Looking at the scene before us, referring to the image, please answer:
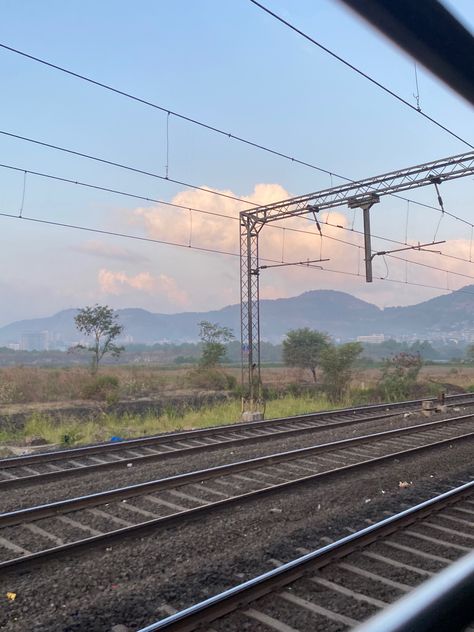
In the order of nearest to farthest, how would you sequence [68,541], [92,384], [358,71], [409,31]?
[409,31] → [68,541] → [358,71] → [92,384]

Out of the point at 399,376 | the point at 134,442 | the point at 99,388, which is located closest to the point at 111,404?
the point at 99,388

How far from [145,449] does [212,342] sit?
74.5 feet

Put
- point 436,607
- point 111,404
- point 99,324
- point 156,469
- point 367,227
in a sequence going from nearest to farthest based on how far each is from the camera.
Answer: point 436,607 < point 156,469 < point 367,227 < point 111,404 < point 99,324

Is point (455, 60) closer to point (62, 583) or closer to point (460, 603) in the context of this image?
point (460, 603)

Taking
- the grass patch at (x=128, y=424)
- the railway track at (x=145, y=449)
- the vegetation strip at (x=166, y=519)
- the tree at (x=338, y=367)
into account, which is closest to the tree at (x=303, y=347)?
the tree at (x=338, y=367)

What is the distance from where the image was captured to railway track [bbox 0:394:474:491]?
31.3 ft

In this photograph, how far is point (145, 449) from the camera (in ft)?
38.7

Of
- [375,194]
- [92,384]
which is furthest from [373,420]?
[92,384]

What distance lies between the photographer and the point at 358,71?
6.55 metres

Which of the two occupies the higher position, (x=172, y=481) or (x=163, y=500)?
(x=172, y=481)

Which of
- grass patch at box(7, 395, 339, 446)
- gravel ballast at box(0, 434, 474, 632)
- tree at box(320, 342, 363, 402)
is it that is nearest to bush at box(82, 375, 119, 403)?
grass patch at box(7, 395, 339, 446)

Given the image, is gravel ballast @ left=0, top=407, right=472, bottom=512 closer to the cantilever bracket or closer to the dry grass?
the cantilever bracket

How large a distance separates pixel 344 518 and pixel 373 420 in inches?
399

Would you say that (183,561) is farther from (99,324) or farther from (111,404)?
(99,324)
